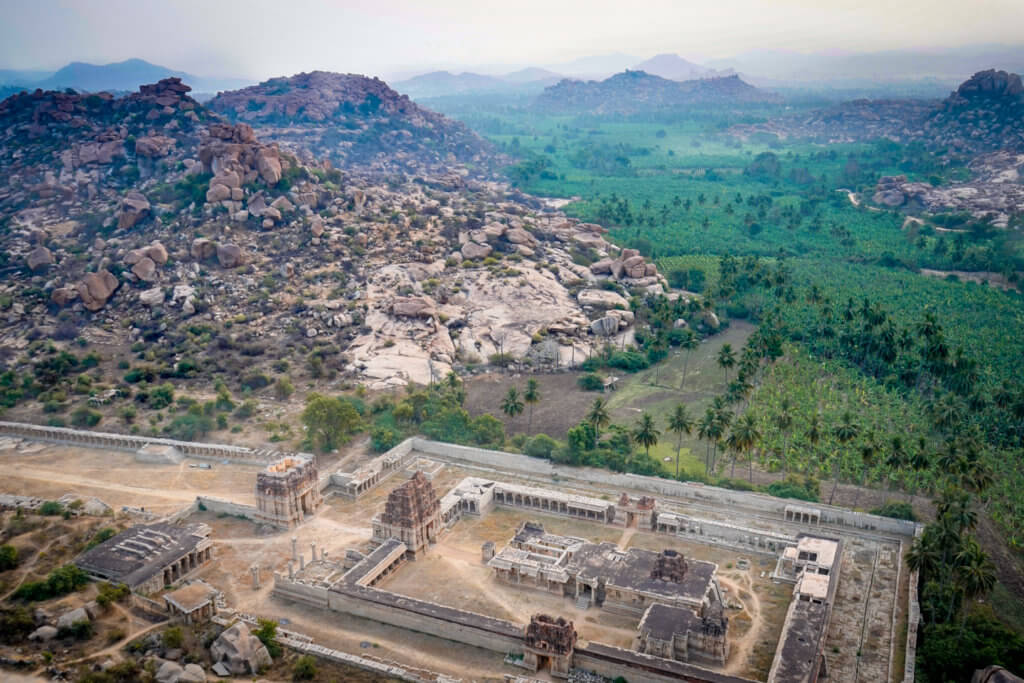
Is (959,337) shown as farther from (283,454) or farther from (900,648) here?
(283,454)

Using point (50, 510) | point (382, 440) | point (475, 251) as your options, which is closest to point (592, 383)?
point (382, 440)

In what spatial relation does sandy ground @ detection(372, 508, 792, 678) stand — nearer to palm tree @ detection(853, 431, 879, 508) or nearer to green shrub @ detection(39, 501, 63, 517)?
palm tree @ detection(853, 431, 879, 508)

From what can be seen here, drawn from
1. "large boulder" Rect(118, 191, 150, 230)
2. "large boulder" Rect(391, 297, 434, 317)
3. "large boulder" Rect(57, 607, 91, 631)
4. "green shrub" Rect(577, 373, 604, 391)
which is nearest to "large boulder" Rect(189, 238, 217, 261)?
"large boulder" Rect(118, 191, 150, 230)

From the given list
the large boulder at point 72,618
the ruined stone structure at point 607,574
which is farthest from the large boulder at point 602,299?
the large boulder at point 72,618

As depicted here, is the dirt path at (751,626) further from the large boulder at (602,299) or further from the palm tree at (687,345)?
the large boulder at (602,299)

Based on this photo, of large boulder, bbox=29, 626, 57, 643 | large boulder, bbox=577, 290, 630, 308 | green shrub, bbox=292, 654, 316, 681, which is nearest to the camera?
green shrub, bbox=292, 654, 316, 681

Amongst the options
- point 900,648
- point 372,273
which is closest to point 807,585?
point 900,648

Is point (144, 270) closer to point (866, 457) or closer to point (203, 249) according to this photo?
point (203, 249)
